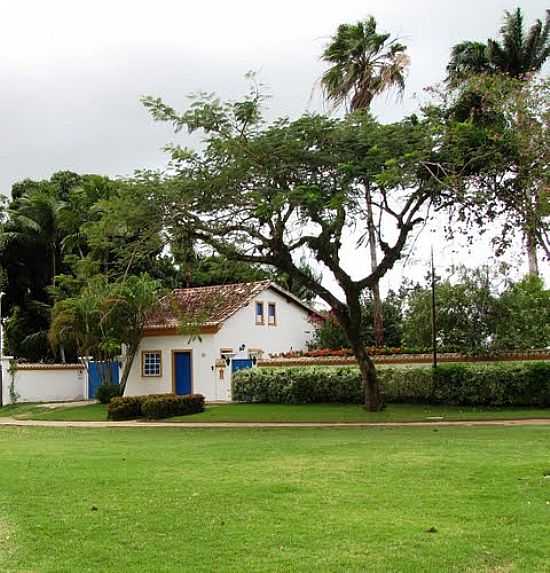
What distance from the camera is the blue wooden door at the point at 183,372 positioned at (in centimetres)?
3266

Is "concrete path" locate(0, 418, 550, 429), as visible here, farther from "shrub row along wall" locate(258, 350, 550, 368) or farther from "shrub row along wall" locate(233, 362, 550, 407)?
"shrub row along wall" locate(258, 350, 550, 368)

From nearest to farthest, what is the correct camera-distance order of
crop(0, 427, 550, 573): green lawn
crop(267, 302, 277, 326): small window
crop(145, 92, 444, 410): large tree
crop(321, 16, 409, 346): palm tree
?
crop(0, 427, 550, 573): green lawn
crop(145, 92, 444, 410): large tree
crop(321, 16, 409, 346): palm tree
crop(267, 302, 277, 326): small window

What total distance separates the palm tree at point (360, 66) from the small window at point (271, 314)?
7.74 metres

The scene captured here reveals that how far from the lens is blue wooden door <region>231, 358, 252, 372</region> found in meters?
32.0

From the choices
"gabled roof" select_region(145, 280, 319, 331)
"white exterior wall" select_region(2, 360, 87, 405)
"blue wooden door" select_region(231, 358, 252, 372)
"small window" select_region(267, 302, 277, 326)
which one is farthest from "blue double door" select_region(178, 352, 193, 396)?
"white exterior wall" select_region(2, 360, 87, 405)

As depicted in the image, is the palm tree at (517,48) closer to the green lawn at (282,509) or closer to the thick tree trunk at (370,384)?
the thick tree trunk at (370,384)

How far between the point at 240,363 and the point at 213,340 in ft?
4.97

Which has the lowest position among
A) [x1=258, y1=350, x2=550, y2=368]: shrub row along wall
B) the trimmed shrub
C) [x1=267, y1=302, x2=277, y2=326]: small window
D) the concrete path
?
the concrete path

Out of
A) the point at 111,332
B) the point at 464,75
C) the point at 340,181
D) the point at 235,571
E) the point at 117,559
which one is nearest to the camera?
the point at 235,571

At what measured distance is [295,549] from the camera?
21.0ft

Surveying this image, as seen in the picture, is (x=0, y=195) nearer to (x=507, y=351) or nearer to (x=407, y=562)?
(x=507, y=351)

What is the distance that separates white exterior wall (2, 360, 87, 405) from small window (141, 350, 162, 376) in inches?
171

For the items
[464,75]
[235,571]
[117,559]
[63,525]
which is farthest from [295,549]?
[464,75]

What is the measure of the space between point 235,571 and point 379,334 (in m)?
26.6
